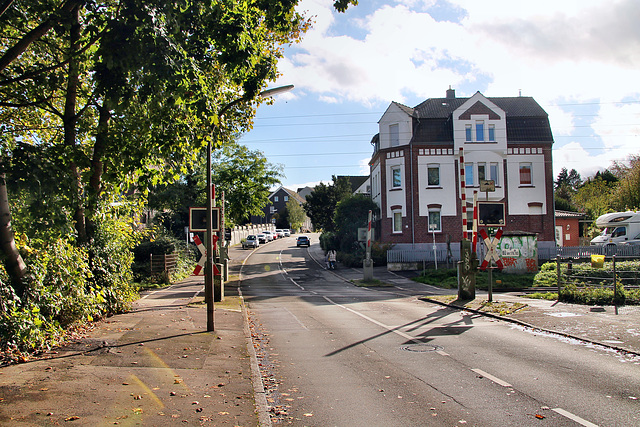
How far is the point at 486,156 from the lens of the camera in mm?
39625

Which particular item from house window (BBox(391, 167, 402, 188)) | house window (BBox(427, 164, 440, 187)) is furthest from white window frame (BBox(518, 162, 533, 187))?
house window (BBox(391, 167, 402, 188))

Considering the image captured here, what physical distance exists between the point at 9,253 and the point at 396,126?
35375mm

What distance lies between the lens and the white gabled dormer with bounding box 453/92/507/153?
3934cm

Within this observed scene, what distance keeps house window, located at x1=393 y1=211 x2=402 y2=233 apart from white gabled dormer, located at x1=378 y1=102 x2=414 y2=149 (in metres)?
5.39

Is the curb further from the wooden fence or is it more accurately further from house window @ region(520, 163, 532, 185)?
house window @ region(520, 163, 532, 185)

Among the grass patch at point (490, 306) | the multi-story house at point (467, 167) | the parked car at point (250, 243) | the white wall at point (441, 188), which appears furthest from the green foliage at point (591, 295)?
the parked car at point (250, 243)

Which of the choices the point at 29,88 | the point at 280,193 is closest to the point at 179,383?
the point at 29,88

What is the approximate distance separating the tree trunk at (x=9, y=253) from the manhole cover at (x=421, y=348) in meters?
6.54

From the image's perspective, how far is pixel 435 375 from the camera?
7.50 metres

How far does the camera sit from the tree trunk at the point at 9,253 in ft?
25.4

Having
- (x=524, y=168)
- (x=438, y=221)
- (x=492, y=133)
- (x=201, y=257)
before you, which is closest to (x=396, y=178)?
(x=438, y=221)

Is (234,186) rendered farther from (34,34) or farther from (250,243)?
(34,34)

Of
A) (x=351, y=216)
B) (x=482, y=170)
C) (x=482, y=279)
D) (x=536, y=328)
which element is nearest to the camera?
(x=536, y=328)

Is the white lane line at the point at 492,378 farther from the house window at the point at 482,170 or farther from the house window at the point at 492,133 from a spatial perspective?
the house window at the point at 492,133
